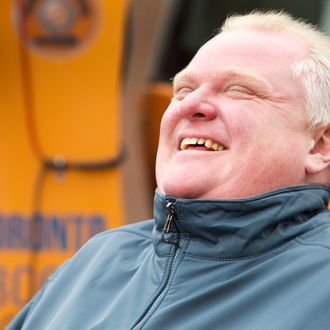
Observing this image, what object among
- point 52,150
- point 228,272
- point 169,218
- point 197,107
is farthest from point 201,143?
point 52,150

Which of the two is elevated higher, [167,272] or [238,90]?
[238,90]

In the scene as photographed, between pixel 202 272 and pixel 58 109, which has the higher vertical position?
pixel 202 272

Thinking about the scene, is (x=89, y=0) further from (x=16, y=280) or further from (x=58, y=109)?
(x=16, y=280)

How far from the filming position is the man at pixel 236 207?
5.45 feet

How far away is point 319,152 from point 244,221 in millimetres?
273

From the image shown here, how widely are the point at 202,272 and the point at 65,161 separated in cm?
178

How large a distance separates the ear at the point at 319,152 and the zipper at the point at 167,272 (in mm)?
299

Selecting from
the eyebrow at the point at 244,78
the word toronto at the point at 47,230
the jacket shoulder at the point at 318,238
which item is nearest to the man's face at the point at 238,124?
the eyebrow at the point at 244,78

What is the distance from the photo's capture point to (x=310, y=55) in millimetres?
1872

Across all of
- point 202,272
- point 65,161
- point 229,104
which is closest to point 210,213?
point 202,272

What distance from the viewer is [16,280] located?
132 inches

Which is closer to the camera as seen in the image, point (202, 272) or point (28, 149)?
point (202, 272)

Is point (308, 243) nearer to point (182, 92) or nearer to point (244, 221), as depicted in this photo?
point (244, 221)

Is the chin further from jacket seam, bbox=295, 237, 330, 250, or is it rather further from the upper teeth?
jacket seam, bbox=295, 237, 330, 250
